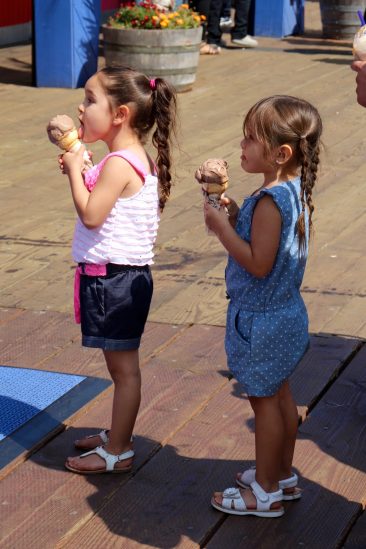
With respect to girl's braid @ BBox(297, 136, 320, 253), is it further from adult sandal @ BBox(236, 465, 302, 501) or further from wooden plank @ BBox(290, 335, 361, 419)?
wooden plank @ BBox(290, 335, 361, 419)

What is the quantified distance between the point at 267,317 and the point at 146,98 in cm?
81

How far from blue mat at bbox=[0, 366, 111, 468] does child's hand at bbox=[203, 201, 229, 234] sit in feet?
3.49

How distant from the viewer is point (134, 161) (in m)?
3.41

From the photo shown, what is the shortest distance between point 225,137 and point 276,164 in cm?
583

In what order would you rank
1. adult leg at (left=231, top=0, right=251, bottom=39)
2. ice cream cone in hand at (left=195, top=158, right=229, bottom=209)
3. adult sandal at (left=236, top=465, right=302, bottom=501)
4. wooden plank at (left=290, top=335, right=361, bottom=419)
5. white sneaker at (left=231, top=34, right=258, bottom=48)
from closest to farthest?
ice cream cone in hand at (left=195, top=158, right=229, bottom=209), adult sandal at (left=236, top=465, right=302, bottom=501), wooden plank at (left=290, top=335, right=361, bottom=419), adult leg at (left=231, top=0, right=251, bottom=39), white sneaker at (left=231, top=34, right=258, bottom=48)

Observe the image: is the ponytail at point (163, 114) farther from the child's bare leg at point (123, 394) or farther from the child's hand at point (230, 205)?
the child's bare leg at point (123, 394)

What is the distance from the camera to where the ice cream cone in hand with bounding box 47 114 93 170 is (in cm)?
336

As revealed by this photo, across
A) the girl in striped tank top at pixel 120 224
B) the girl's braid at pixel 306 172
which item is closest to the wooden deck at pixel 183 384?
the girl in striped tank top at pixel 120 224

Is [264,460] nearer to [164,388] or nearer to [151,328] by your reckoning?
[164,388]

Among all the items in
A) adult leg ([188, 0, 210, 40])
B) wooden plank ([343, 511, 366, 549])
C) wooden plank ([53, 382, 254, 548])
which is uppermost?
wooden plank ([343, 511, 366, 549])

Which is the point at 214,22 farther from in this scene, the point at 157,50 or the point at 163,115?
the point at 163,115

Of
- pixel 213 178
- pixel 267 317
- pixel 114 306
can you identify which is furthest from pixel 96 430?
pixel 213 178

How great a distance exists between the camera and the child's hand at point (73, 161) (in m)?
3.39

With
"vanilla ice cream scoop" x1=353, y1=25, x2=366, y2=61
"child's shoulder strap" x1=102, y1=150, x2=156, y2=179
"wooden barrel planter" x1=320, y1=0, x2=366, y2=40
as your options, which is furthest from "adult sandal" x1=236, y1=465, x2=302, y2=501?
"wooden barrel planter" x1=320, y1=0, x2=366, y2=40
